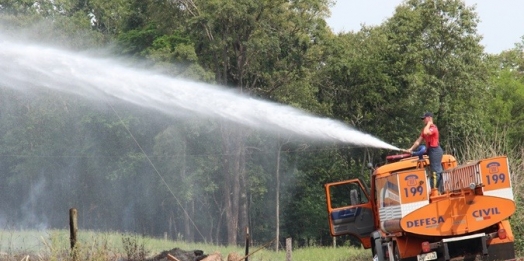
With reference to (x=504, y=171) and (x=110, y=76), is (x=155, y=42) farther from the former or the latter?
(x=504, y=171)

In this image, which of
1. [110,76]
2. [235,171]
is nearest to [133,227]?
[235,171]

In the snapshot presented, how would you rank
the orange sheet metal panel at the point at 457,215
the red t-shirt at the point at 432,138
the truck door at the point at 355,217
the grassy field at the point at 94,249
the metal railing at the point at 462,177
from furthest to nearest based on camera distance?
1. the truck door at the point at 355,217
2. the red t-shirt at the point at 432,138
3. the orange sheet metal panel at the point at 457,215
4. the metal railing at the point at 462,177
5. the grassy field at the point at 94,249

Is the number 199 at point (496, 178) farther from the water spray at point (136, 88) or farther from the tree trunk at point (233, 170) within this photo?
the tree trunk at point (233, 170)

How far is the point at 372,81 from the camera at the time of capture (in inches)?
2183

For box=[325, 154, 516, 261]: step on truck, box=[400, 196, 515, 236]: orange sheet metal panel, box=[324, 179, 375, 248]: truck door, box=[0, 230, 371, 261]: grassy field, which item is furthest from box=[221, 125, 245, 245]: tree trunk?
box=[400, 196, 515, 236]: orange sheet metal panel

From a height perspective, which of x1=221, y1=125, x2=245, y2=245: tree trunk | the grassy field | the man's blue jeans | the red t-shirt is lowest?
the grassy field

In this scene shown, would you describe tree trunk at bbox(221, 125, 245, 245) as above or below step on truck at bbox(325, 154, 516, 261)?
above

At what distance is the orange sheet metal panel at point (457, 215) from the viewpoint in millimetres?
17625

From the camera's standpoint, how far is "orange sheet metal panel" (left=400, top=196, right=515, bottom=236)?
17625 millimetres

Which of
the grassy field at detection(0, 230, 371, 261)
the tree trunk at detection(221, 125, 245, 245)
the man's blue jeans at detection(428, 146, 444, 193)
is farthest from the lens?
the tree trunk at detection(221, 125, 245, 245)

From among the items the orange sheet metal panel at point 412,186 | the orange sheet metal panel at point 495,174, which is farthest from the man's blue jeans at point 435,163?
the orange sheet metal panel at point 495,174

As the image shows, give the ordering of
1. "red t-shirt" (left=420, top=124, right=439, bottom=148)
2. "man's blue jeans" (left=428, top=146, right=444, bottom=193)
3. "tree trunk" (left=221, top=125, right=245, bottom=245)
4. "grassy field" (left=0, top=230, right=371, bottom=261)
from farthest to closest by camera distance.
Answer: "tree trunk" (left=221, top=125, right=245, bottom=245)
"red t-shirt" (left=420, top=124, right=439, bottom=148)
"man's blue jeans" (left=428, top=146, right=444, bottom=193)
"grassy field" (left=0, top=230, right=371, bottom=261)

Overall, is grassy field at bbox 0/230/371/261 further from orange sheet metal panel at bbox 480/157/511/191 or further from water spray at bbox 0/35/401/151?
orange sheet metal panel at bbox 480/157/511/191

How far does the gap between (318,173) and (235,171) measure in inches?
296
